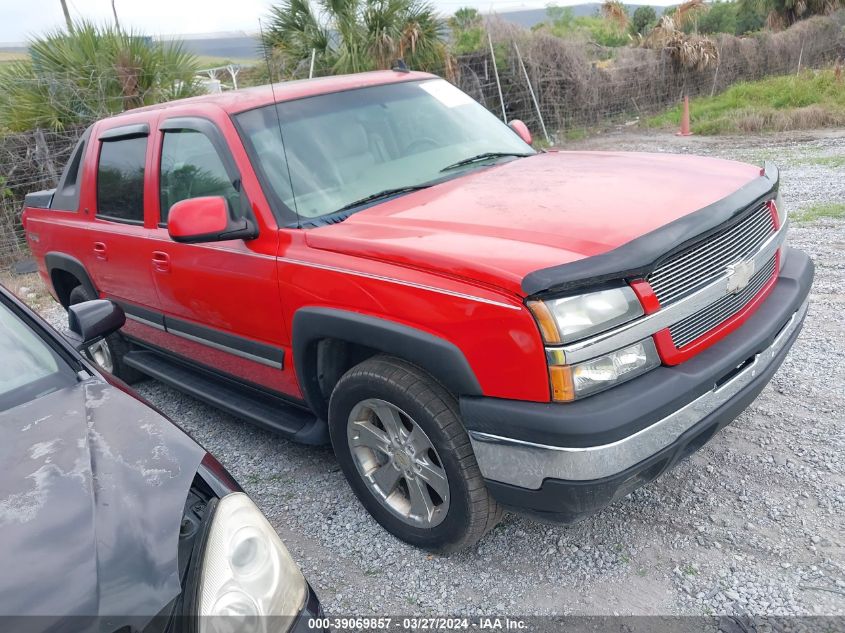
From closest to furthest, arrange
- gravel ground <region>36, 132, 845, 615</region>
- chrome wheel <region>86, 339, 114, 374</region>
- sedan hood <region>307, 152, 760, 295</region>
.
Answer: sedan hood <region>307, 152, 760, 295</region> → gravel ground <region>36, 132, 845, 615</region> → chrome wheel <region>86, 339, 114, 374</region>

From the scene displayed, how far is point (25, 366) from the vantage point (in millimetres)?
2217

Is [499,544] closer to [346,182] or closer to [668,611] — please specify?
[668,611]

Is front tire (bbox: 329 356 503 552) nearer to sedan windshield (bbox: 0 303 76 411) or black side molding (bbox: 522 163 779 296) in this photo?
black side molding (bbox: 522 163 779 296)

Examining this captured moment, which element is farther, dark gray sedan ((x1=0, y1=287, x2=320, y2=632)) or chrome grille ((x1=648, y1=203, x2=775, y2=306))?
chrome grille ((x1=648, y1=203, x2=775, y2=306))

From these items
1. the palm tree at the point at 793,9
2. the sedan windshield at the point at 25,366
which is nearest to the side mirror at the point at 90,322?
the sedan windshield at the point at 25,366

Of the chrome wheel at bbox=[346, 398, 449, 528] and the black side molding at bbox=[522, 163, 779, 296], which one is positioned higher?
the black side molding at bbox=[522, 163, 779, 296]

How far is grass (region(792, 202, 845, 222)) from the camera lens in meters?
6.47

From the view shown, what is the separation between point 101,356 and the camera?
5055 millimetres

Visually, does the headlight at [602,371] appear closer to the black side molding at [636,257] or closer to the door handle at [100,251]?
the black side molding at [636,257]

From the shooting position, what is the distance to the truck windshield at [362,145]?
307 centimetres

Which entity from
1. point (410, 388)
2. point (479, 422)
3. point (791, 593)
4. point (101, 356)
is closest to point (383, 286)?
point (410, 388)

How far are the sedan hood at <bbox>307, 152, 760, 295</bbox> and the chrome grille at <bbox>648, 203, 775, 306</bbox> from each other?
135mm

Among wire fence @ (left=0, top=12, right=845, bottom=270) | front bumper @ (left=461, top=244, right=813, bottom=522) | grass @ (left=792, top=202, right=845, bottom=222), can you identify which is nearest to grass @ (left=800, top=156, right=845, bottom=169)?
grass @ (left=792, top=202, right=845, bottom=222)

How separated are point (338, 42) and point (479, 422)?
31.6 feet
